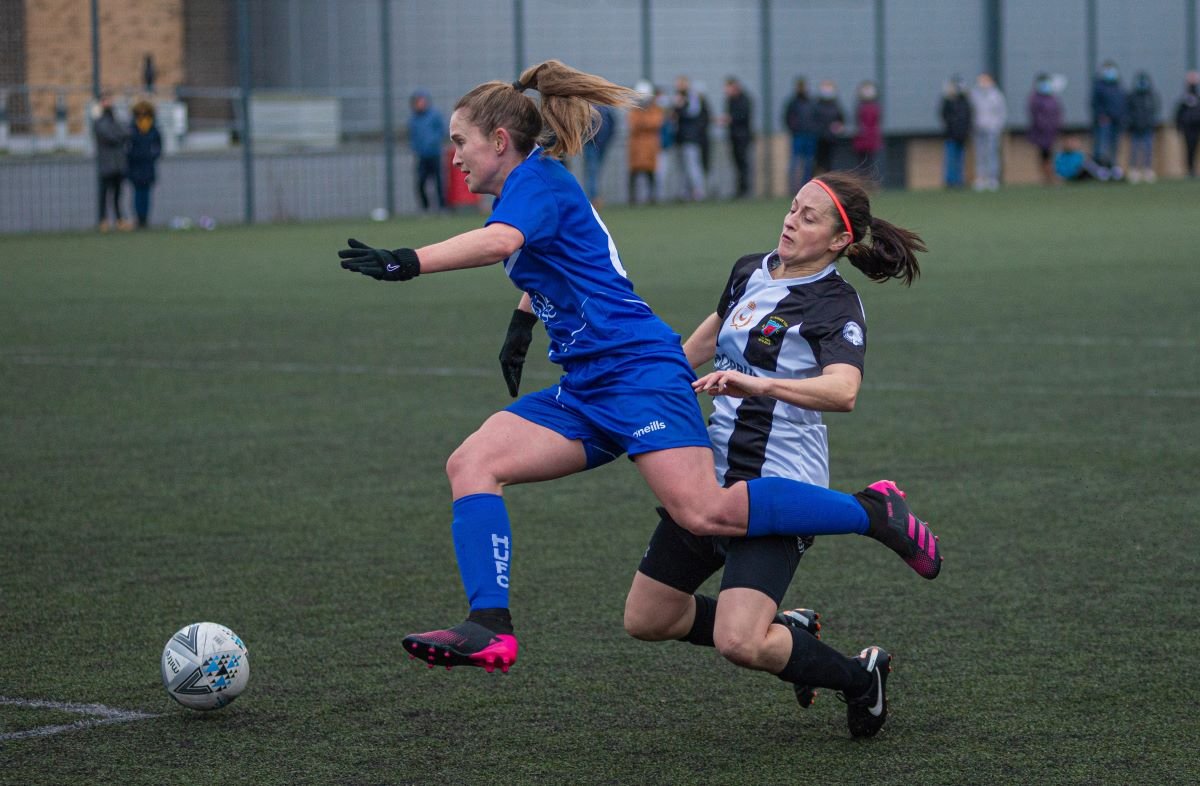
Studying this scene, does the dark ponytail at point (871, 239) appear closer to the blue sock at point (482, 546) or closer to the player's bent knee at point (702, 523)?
the player's bent knee at point (702, 523)

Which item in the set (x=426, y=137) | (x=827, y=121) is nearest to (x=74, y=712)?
(x=426, y=137)

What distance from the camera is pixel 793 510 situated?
15.3 ft

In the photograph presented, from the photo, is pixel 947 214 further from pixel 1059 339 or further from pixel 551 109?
pixel 551 109

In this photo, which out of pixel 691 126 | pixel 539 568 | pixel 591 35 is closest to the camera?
pixel 539 568

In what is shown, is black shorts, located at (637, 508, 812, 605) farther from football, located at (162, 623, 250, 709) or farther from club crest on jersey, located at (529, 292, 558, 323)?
football, located at (162, 623, 250, 709)

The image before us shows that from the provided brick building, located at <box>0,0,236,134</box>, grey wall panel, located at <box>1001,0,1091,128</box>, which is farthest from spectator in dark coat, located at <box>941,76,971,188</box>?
brick building, located at <box>0,0,236,134</box>

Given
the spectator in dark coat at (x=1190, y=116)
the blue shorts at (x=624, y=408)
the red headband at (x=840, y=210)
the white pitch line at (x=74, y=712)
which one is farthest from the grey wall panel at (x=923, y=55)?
the white pitch line at (x=74, y=712)

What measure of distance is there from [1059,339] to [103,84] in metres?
23.7

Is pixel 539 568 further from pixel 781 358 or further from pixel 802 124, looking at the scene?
pixel 802 124

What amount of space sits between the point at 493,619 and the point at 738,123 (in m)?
32.4

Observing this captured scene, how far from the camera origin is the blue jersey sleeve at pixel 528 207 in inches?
185

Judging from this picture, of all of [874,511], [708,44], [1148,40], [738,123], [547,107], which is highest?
[1148,40]

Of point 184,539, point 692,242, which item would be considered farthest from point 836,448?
point 692,242

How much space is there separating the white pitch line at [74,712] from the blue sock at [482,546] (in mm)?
1019
